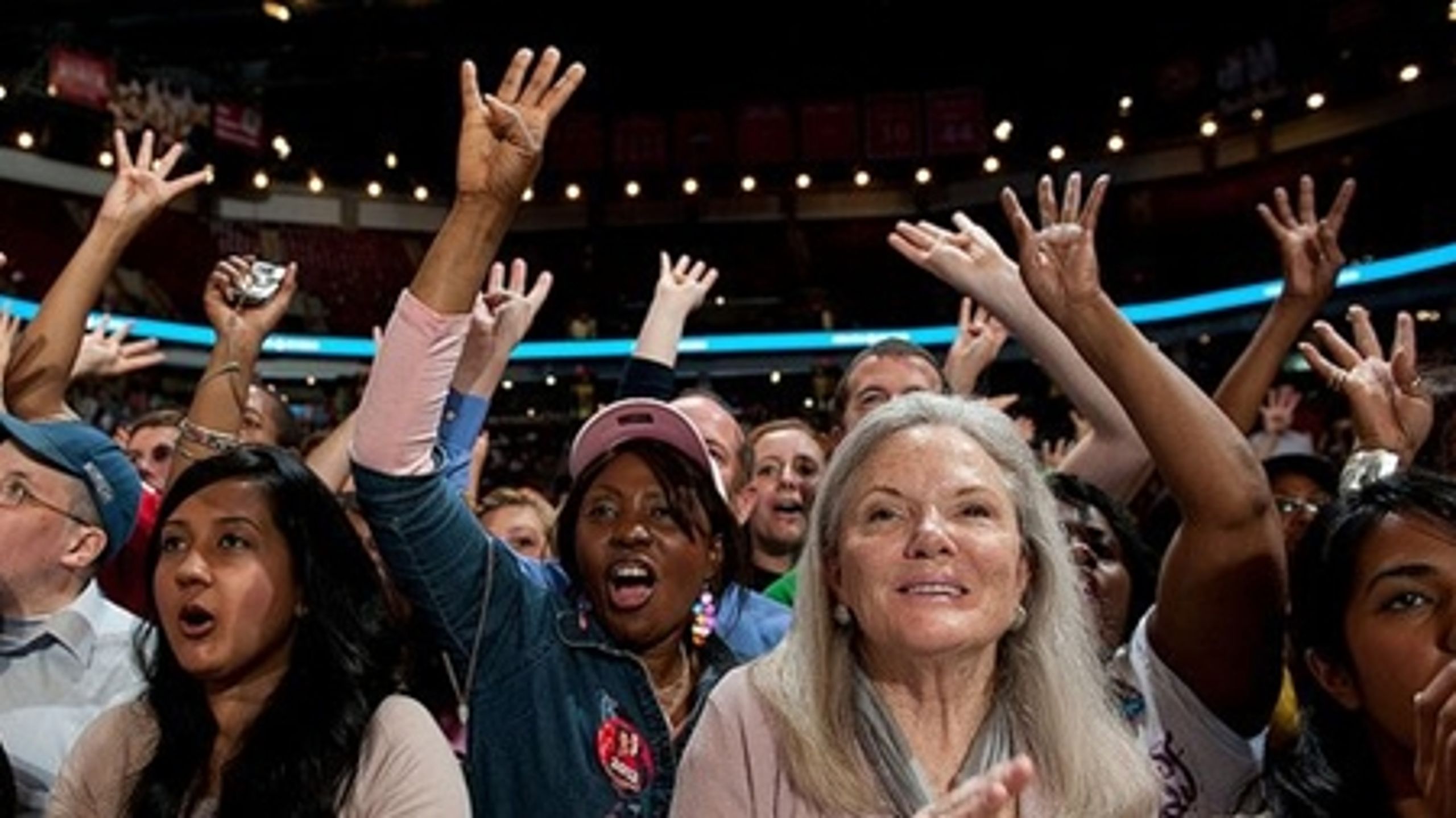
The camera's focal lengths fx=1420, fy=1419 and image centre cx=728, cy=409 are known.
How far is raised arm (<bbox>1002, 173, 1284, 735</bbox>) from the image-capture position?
2139 millimetres

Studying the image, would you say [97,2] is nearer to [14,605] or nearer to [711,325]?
[711,325]

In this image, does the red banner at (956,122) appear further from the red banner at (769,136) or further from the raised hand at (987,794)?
the raised hand at (987,794)

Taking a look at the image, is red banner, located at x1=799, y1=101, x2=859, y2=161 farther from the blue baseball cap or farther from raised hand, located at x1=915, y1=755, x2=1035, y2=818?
raised hand, located at x1=915, y1=755, x2=1035, y2=818

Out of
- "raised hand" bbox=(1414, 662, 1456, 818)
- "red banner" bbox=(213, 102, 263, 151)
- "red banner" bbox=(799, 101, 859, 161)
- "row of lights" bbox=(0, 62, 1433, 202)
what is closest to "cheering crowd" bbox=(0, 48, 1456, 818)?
"raised hand" bbox=(1414, 662, 1456, 818)

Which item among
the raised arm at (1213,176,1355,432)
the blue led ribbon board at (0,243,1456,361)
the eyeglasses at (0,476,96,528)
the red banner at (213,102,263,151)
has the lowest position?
the eyeglasses at (0,476,96,528)

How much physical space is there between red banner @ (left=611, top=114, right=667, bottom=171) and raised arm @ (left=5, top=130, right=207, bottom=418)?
736 inches

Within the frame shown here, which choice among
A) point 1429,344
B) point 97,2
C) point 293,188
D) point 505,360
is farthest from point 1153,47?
point 505,360

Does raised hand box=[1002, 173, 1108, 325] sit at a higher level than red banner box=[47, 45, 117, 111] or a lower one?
lower

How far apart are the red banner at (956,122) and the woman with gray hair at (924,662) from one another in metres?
A: 19.7

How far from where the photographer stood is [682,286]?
3.72 metres

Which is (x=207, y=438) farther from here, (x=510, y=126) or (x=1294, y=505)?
(x=1294, y=505)

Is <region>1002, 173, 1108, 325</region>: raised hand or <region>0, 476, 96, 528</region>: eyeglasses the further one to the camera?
<region>0, 476, 96, 528</region>: eyeglasses

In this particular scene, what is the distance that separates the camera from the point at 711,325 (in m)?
22.2

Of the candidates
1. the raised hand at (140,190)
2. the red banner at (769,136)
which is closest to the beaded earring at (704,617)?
the raised hand at (140,190)
